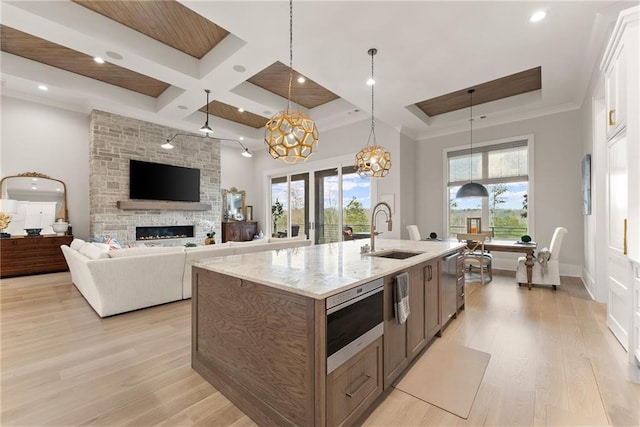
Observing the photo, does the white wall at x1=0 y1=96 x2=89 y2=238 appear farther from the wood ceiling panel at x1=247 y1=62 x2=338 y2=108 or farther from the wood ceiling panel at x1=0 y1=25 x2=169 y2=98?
the wood ceiling panel at x1=247 y1=62 x2=338 y2=108

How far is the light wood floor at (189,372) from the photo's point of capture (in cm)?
169

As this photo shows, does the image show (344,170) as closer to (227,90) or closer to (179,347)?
(227,90)

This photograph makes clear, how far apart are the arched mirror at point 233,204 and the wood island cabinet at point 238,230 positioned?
12.7 inches

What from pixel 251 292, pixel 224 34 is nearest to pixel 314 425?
pixel 251 292

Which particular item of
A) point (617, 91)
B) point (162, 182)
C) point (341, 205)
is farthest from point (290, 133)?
point (162, 182)

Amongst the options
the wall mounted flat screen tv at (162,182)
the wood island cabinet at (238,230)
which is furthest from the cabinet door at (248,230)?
the wall mounted flat screen tv at (162,182)

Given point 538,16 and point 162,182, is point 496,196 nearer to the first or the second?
point 538,16

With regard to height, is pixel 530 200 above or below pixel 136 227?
above

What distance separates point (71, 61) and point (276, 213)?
5681 millimetres

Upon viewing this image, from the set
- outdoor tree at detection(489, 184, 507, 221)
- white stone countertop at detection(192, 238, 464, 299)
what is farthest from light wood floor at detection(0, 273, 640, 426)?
outdoor tree at detection(489, 184, 507, 221)

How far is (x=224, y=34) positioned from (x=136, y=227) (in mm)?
4930

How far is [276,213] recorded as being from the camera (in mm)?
8898

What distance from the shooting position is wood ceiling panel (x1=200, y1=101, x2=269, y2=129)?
21.2ft

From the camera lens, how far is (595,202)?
386 cm
